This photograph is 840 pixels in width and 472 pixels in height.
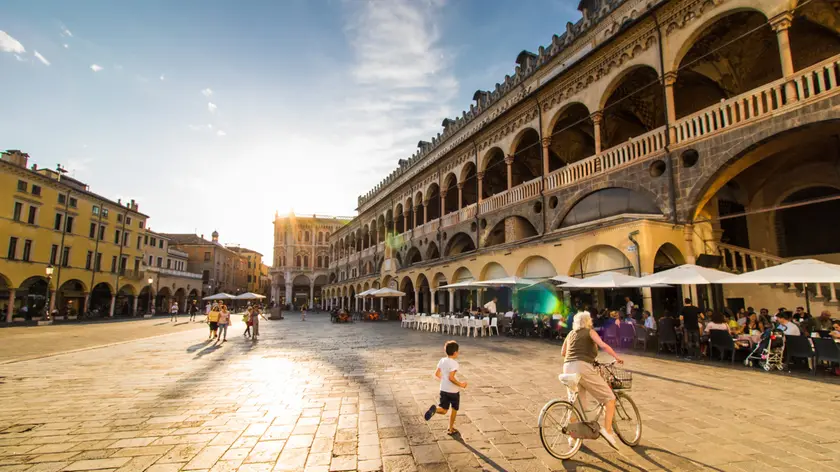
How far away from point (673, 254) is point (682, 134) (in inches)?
157

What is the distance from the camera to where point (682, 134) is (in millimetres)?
13188

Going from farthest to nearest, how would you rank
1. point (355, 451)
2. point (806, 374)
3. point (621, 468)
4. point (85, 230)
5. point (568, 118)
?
point (85, 230) → point (568, 118) → point (806, 374) → point (355, 451) → point (621, 468)

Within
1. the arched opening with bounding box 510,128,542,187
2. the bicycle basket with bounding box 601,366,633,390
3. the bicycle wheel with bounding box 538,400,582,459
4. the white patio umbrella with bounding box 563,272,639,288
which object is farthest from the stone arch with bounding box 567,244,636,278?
the bicycle wheel with bounding box 538,400,582,459

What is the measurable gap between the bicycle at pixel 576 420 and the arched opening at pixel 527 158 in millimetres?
18065

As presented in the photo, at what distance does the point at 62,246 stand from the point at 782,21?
158 feet

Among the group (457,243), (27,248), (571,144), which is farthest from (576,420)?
(27,248)

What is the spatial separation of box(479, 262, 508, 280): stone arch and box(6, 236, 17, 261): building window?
35617mm

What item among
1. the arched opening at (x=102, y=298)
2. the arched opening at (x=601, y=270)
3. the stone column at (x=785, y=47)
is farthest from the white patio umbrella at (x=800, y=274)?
the arched opening at (x=102, y=298)

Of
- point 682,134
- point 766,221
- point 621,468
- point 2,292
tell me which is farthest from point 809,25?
point 2,292

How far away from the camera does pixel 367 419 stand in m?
5.25

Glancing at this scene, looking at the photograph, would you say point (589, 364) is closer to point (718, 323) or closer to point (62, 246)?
point (718, 323)

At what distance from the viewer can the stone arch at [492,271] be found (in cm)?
1927

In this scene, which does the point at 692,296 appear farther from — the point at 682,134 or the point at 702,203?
the point at 682,134

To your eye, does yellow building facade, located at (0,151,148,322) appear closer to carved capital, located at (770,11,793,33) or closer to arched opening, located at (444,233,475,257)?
arched opening, located at (444,233,475,257)
